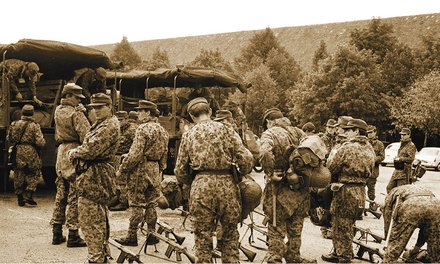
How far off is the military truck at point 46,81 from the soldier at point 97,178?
5376 millimetres

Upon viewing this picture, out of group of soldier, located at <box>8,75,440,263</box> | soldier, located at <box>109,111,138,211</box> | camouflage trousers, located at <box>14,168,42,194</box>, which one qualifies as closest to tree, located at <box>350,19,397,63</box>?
soldier, located at <box>109,111,138,211</box>

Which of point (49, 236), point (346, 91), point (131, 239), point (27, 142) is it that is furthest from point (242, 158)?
point (346, 91)

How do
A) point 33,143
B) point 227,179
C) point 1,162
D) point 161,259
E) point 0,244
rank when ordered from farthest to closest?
point 1,162, point 33,143, point 0,244, point 161,259, point 227,179

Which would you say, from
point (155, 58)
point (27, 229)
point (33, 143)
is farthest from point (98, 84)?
point (155, 58)

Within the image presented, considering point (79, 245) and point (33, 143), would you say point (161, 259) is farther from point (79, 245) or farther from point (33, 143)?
point (33, 143)

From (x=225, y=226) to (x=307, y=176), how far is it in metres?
1.38

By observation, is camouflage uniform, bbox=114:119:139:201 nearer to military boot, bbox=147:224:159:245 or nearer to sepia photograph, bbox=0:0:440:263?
sepia photograph, bbox=0:0:440:263

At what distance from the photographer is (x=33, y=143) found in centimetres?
1036

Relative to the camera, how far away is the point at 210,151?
5.48m

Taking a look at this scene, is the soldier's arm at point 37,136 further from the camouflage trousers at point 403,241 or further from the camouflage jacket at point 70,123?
the camouflage trousers at point 403,241

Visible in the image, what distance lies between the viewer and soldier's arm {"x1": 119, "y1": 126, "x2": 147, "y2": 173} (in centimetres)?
748

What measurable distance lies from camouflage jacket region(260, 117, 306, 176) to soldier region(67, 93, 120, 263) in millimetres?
1730

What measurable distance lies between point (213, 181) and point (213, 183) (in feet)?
0.07

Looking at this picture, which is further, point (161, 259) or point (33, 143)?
point (33, 143)
